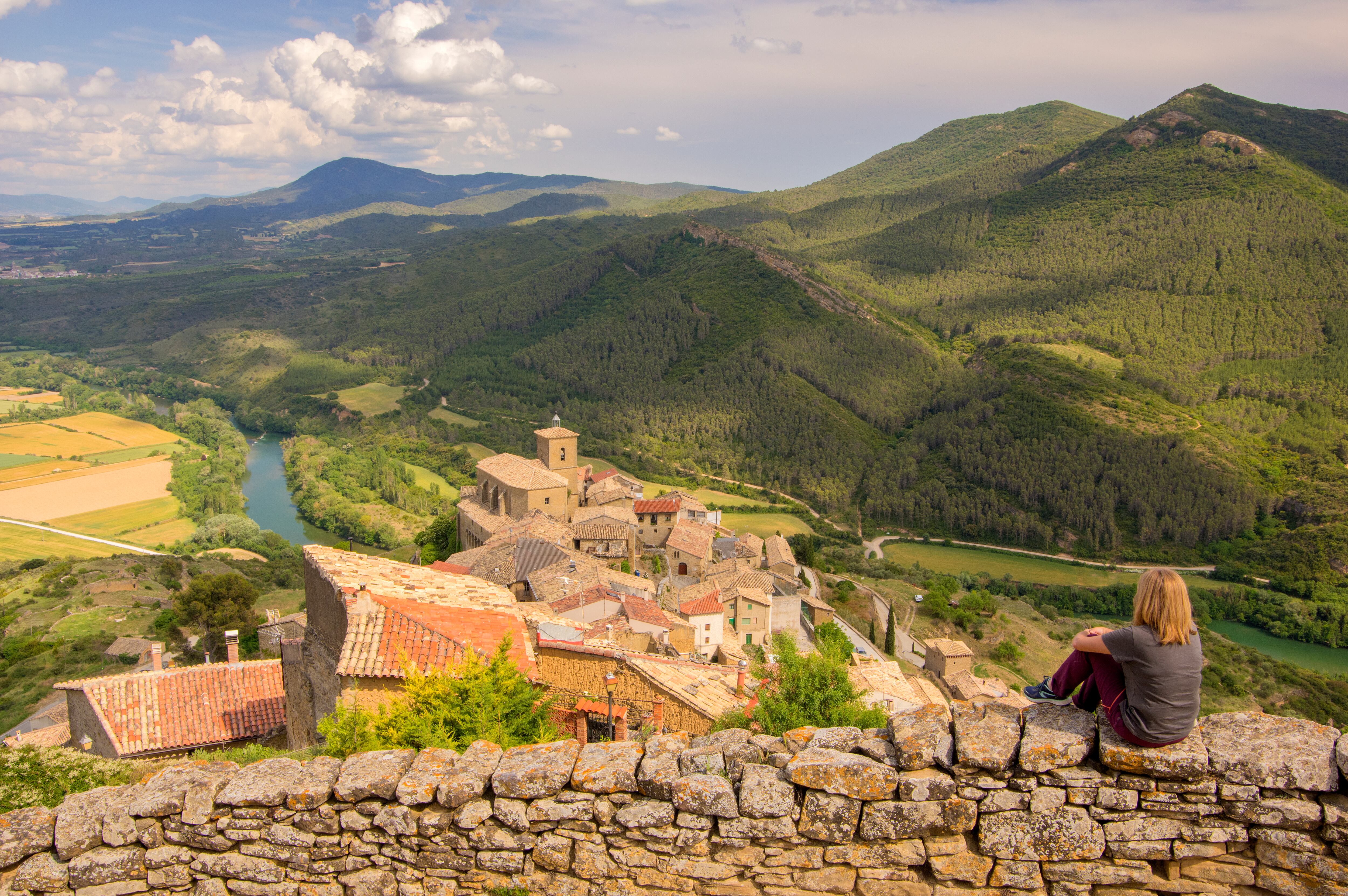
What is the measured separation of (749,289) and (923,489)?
70.0m

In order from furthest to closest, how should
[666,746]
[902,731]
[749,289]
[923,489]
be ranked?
[749,289] → [923,489] → [666,746] → [902,731]

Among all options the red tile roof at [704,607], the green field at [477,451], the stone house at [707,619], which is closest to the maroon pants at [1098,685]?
the stone house at [707,619]

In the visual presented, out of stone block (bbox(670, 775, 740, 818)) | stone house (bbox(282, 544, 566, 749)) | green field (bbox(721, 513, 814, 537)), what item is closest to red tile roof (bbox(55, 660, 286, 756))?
stone house (bbox(282, 544, 566, 749))

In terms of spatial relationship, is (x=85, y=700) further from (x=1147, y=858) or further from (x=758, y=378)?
(x=758, y=378)

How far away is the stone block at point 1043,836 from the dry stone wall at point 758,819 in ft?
0.05

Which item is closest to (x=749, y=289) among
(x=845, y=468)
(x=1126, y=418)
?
(x=845, y=468)

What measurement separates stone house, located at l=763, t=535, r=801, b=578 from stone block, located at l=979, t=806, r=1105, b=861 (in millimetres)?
41982

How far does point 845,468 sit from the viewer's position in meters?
116

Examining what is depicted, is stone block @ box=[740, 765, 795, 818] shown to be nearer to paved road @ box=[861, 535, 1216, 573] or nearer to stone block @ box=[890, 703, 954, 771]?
stone block @ box=[890, 703, 954, 771]

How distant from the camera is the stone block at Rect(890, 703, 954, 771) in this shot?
5.61m

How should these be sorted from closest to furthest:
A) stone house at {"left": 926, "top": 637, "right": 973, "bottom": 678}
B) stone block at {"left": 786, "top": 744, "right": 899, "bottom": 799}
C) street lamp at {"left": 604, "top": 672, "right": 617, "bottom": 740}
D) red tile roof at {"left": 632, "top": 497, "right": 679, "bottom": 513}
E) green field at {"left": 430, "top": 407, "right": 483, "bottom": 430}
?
stone block at {"left": 786, "top": 744, "right": 899, "bottom": 799} < street lamp at {"left": 604, "top": 672, "right": 617, "bottom": 740} < stone house at {"left": 926, "top": 637, "right": 973, "bottom": 678} < red tile roof at {"left": 632, "top": 497, "right": 679, "bottom": 513} < green field at {"left": 430, "top": 407, "right": 483, "bottom": 430}

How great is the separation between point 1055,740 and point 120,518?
102511mm

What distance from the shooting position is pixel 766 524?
289 feet

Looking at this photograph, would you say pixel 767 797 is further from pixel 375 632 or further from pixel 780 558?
pixel 780 558
